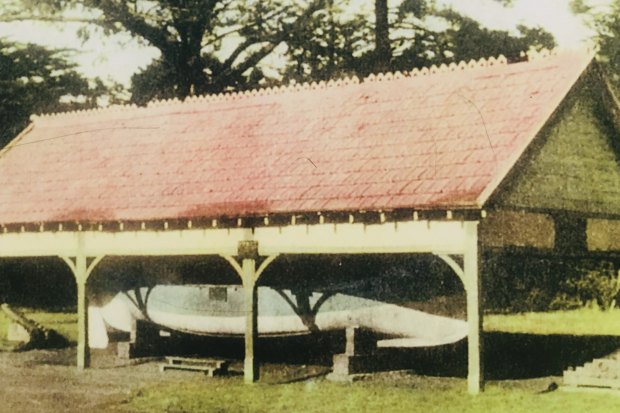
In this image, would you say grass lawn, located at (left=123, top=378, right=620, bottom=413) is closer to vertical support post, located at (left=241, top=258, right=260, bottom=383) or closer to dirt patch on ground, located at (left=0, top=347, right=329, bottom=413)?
vertical support post, located at (left=241, top=258, right=260, bottom=383)

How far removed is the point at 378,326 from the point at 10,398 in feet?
21.5

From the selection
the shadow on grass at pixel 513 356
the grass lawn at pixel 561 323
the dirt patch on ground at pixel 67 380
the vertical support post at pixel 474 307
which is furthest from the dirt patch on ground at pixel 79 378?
the grass lawn at pixel 561 323

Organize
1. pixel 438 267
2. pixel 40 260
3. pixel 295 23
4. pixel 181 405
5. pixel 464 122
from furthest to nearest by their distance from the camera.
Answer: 1. pixel 295 23
2. pixel 40 260
3. pixel 438 267
4. pixel 464 122
5. pixel 181 405

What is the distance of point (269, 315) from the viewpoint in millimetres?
17750

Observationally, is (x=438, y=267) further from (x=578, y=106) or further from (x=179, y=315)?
(x=179, y=315)

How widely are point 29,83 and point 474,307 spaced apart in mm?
20599

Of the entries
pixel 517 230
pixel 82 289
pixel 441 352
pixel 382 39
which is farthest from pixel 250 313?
pixel 382 39

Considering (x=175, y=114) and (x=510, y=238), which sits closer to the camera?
(x=510, y=238)

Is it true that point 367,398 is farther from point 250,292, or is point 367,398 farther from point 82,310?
point 82,310

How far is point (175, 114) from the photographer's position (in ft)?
63.7

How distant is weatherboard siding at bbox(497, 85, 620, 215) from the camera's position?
13.4 meters

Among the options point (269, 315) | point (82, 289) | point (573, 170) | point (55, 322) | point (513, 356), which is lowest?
point (55, 322)

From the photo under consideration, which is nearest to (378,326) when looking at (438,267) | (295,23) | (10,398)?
(438,267)

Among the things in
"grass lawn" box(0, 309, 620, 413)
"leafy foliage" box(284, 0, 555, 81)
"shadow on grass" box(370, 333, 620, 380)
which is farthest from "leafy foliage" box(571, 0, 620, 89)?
"grass lawn" box(0, 309, 620, 413)
